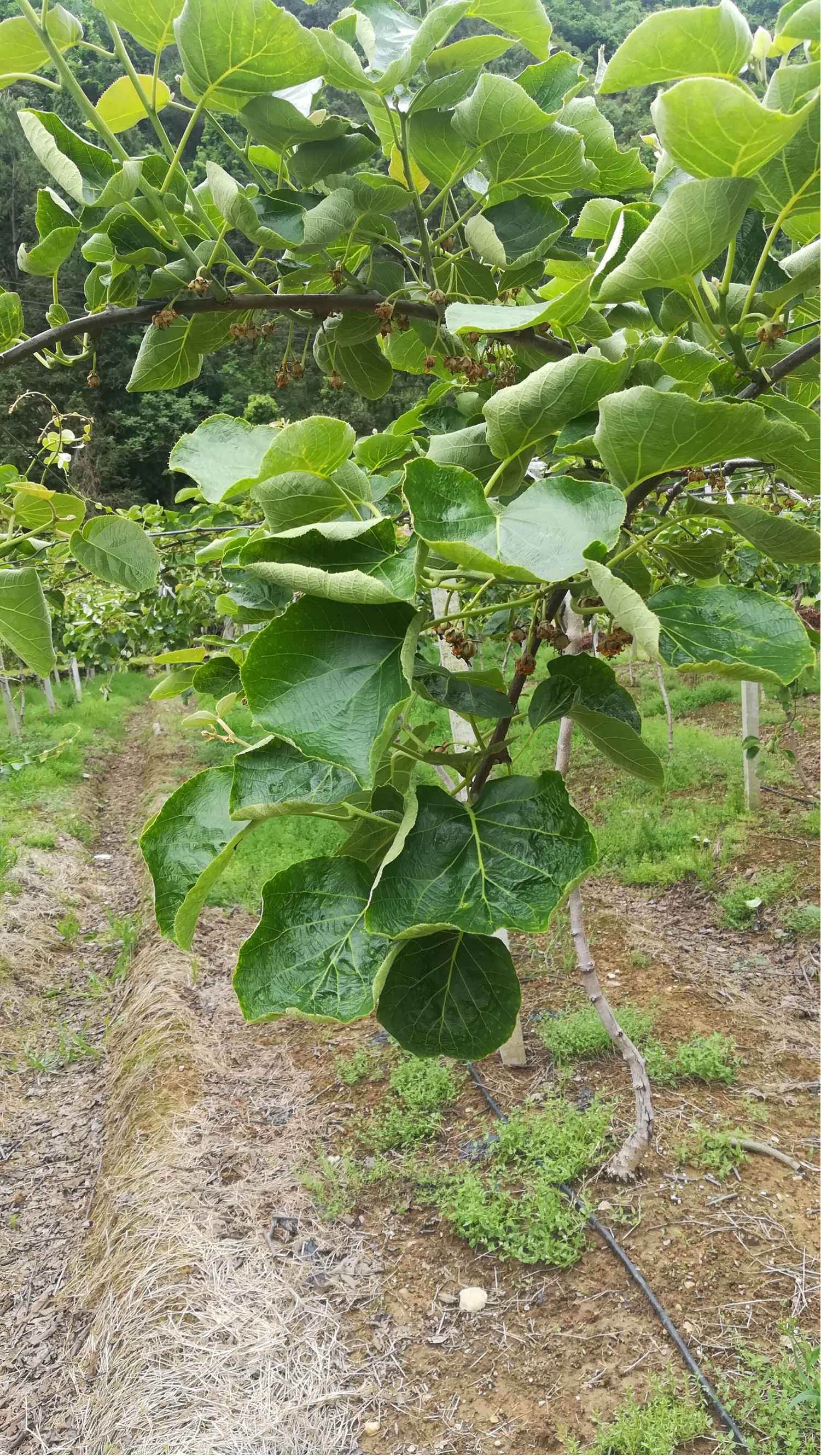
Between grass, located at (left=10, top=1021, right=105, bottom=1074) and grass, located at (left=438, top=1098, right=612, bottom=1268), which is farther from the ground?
grass, located at (left=438, top=1098, right=612, bottom=1268)

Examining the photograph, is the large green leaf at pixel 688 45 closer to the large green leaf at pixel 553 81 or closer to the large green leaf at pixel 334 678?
the large green leaf at pixel 553 81

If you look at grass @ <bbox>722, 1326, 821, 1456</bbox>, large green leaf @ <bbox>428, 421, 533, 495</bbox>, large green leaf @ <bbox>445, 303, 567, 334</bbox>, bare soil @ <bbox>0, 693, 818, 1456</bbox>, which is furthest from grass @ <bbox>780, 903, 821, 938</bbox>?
large green leaf @ <bbox>445, 303, 567, 334</bbox>

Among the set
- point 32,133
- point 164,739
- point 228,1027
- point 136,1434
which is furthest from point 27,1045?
point 164,739

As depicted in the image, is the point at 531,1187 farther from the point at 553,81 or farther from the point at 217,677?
the point at 553,81

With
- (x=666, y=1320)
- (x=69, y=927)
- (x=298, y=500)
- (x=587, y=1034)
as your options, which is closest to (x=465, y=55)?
(x=298, y=500)

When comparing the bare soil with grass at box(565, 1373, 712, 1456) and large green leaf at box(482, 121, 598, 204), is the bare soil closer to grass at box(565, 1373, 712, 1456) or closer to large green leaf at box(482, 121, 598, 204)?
grass at box(565, 1373, 712, 1456)

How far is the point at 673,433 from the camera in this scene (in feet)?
1.59

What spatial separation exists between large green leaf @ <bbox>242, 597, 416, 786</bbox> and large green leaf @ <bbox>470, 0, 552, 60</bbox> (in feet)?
1.81

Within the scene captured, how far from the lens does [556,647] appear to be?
0.64m

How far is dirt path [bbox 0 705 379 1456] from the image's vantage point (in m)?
2.59

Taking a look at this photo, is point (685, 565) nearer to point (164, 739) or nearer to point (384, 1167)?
point (384, 1167)

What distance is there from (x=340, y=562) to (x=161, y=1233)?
10.5ft

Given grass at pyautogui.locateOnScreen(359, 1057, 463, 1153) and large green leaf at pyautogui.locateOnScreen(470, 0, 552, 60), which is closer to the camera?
large green leaf at pyautogui.locateOnScreen(470, 0, 552, 60)

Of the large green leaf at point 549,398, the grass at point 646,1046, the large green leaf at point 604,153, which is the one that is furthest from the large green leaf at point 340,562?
the grass at point 646,1046
